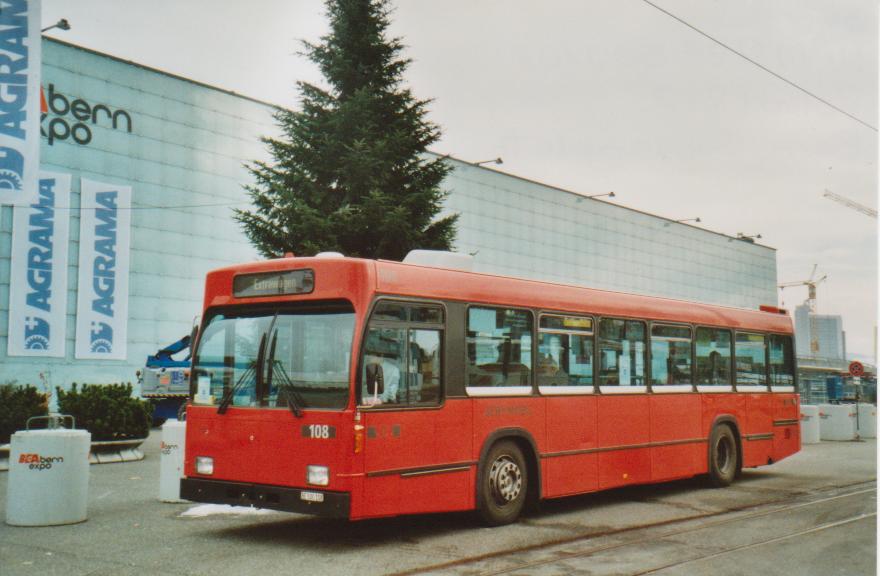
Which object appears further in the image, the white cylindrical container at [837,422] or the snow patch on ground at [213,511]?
the white cylindrical container at [837,422]

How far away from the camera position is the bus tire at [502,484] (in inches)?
371

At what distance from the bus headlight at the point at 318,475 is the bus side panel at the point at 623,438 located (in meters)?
4.46

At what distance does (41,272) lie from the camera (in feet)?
86.5

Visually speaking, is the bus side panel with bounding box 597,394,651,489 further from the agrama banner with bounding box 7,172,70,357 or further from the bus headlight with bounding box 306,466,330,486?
the agrama banner with bounding box 7,172,70,357

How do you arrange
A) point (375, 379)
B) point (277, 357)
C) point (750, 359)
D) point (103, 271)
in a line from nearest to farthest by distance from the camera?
point (375, 379) < point (277, 357) < point (750, 359) < point (103, 271)

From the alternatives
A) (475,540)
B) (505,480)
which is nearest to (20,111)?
(505,480)

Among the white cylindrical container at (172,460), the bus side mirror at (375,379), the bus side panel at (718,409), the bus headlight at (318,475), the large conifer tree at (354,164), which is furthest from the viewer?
the large conifer tree at (354,164)

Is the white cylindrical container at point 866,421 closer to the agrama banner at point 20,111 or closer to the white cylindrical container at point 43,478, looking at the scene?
the agrama banner at point 20,111

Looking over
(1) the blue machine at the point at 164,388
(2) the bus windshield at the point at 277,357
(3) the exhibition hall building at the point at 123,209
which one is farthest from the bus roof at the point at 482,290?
(1) the blue machine at the point at 164,388

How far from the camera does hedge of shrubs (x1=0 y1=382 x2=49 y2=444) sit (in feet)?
50.7

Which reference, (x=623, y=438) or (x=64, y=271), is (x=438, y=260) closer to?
(x=623, y=438)

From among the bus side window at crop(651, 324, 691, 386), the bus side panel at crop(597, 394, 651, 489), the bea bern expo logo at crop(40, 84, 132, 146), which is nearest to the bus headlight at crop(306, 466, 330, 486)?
the bus side panel at crop(597, 394, 651, 489)

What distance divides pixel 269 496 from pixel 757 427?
9627 mm

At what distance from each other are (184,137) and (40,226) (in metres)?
6.31
